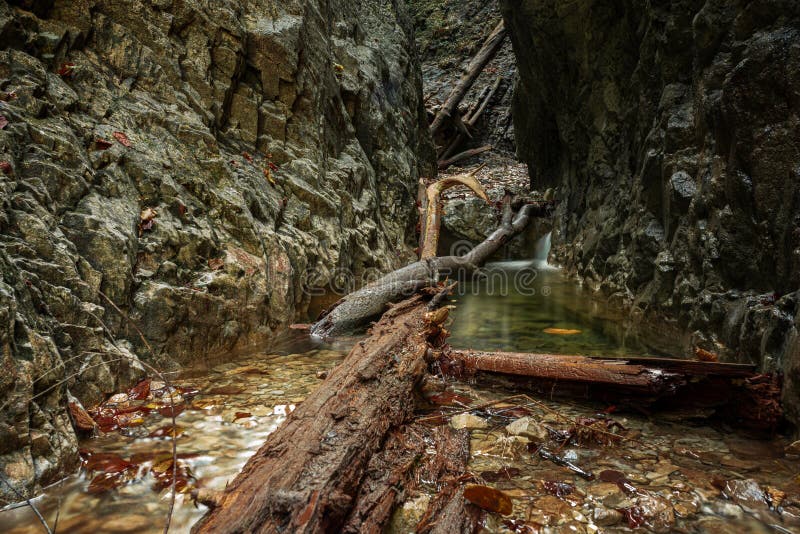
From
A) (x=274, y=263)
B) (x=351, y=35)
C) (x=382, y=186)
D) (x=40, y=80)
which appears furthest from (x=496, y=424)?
(x=351, y=35)

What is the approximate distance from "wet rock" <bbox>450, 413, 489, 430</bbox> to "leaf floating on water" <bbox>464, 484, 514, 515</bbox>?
787 millimetres

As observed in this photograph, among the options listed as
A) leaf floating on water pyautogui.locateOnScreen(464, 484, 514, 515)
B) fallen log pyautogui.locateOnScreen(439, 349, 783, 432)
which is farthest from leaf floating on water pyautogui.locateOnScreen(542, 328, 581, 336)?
leaf floating on water pyautogui.locateOnScreen(464, 484, 514, 515)

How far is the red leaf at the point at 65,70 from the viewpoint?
3682 millimetres

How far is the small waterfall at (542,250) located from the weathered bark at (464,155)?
826cm

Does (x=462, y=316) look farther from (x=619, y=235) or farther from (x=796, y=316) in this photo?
(x=796, y=316)

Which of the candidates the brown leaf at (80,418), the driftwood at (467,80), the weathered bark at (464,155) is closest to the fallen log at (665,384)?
the brown leaf at (80,418)

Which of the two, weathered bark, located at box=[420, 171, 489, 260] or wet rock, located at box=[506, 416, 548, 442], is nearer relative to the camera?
wet rock, located at box=[506, 416, 548, 442]

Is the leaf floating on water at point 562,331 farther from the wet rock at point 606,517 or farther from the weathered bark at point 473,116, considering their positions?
the weathered bark at point 473,116

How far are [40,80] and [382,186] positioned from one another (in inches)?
278

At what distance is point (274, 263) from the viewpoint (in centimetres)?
472

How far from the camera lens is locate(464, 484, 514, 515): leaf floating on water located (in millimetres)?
1807

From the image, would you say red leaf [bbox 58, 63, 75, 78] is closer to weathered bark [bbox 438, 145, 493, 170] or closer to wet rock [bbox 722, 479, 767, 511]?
wet rock [bbox 722, 479, 767, 511]

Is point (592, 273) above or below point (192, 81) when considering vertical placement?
below

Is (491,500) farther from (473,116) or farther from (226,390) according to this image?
(473,116)
